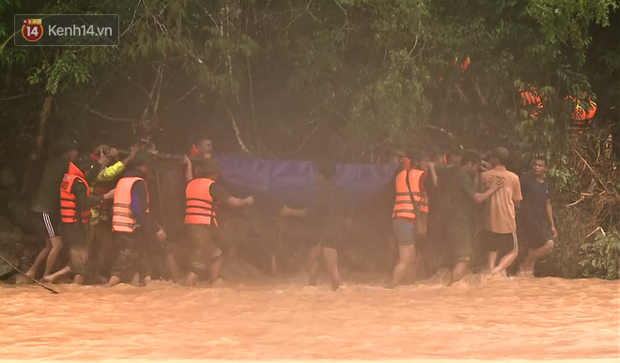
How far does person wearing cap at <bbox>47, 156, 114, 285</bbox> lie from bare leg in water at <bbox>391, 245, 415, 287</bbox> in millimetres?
3719

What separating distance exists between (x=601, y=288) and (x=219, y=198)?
4.92 m

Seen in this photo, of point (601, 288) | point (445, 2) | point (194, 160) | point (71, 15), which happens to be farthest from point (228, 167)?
point (601, 288)

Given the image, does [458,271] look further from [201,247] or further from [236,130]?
[236,130]

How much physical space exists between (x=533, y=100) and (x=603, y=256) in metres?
2.36

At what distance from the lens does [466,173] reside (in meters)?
11.2

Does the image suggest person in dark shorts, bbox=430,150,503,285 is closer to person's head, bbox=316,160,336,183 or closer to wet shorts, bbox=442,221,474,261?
wet shorts, bbox=442,221,474,261

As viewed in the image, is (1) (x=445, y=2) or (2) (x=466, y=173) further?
(1) (x=445, y=2)

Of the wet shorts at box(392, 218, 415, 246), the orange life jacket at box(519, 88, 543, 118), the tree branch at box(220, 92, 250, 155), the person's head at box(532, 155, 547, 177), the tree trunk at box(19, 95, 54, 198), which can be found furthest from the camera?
the tree branch at box(220, 92, 250, 155)

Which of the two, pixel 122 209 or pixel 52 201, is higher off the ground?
pixel 52 201

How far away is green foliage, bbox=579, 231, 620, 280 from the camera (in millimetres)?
12039

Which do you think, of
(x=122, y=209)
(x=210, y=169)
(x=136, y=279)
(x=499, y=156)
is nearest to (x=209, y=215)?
(x=210, y=169)

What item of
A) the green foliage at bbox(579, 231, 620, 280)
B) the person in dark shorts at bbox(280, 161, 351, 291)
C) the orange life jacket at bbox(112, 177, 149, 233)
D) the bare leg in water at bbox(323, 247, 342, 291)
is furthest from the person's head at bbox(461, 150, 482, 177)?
the orange life jacket at bbox(112, 177, 149, 233)

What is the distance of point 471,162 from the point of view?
11727 millimetres

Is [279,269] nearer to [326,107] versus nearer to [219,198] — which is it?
[219,198]
